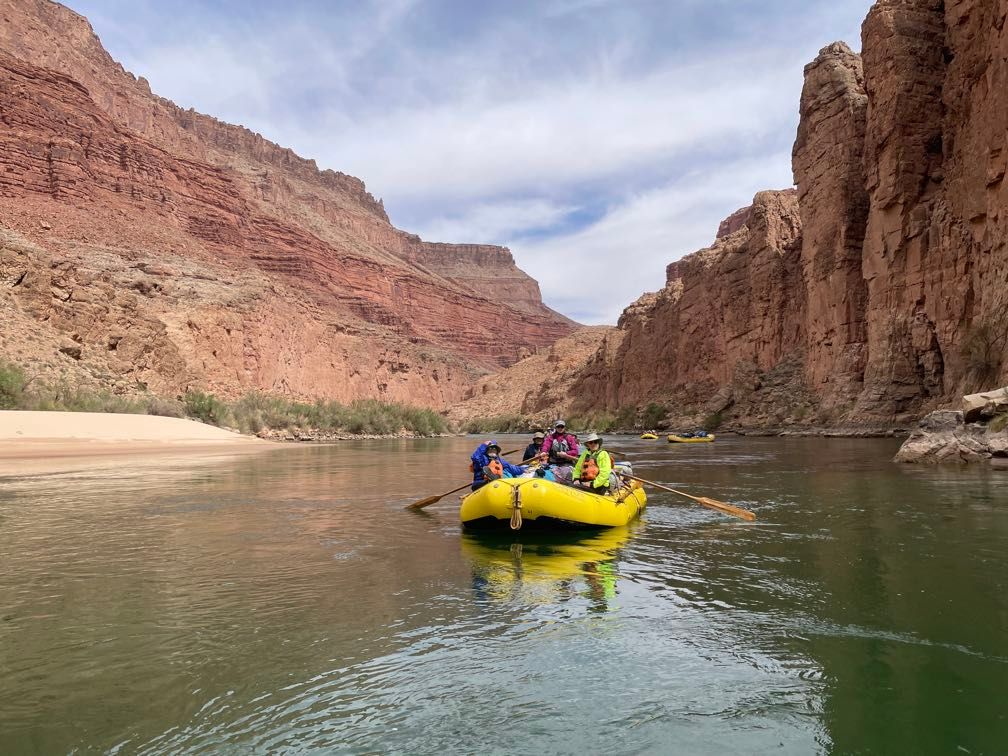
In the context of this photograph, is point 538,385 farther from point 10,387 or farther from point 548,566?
point 548,566

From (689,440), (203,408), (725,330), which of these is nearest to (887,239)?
(689,440)

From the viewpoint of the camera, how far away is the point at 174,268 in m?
61.2

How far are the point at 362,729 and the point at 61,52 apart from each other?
11963 cm

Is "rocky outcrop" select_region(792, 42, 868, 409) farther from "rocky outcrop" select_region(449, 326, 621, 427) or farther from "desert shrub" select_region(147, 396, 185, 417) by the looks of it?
"rocky outcrop" select_region(449, 326, 621, 427)

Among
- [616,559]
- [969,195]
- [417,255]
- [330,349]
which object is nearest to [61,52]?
[330,349]

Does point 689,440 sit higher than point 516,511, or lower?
higher

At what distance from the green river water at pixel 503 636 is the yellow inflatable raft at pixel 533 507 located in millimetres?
266

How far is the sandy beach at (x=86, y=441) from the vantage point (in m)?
20.5

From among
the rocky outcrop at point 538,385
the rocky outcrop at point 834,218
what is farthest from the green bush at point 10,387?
the rocky outcrop at point 538,385

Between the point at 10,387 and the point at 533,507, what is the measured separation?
25831mm

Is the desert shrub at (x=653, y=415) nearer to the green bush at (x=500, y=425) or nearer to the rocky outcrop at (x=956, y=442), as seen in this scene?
the green bush at (x=500, y=425)

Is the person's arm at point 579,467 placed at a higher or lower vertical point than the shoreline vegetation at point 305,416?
lower

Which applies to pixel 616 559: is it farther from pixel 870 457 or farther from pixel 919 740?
pixel 870 457

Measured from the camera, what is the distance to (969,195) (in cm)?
2895
